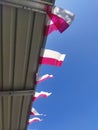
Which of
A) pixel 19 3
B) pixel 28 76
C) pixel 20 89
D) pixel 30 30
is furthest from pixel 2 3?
pixel 20 89

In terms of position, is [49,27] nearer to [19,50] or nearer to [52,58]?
[19,50]

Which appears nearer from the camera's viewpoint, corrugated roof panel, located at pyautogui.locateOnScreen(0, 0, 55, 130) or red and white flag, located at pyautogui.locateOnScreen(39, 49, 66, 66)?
corrugated roof panel, located at pyautogui.locateOnScreen(0, 0, 55, 130)

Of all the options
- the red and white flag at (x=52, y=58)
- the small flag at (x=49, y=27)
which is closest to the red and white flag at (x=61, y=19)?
the small flag at (x=49, y=27)

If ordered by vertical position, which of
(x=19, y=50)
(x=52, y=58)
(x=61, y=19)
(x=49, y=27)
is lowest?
(x=52, y=58)

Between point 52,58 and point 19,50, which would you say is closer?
point 19,50

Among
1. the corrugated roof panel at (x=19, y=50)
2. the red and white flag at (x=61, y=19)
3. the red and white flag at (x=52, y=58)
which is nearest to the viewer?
the corrugated roof panel at (x=19, y=50)

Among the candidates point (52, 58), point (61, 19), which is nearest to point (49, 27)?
point (61, 19)

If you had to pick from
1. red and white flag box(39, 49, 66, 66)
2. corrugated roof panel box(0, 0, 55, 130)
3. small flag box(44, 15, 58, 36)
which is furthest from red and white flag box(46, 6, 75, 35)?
red and white flag box(39, 49, 66, 66)

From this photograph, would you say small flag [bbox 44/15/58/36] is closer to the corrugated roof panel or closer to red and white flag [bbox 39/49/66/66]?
the corrugated roof panel

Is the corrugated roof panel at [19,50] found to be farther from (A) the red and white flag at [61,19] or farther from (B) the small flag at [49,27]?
(A) the red and white flag at [61,19]

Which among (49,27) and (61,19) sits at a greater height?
(61,19)

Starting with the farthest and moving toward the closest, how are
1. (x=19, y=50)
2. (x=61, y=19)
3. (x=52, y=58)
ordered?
(x=52, y=58), (x=19, y=50), (x=61, y=19)

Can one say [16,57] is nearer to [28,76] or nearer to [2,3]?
[28,76]

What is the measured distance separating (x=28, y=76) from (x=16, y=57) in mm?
671
